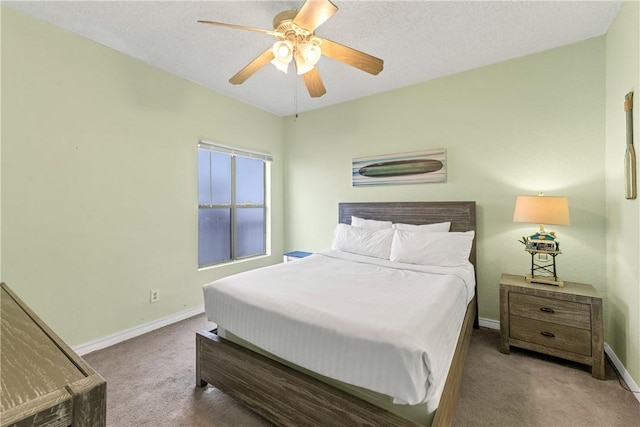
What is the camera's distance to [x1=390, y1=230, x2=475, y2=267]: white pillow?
2.55 metres

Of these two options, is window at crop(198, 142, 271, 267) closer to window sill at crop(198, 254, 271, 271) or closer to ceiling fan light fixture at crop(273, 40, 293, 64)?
window sill at crop(198, 254, 271, 271)

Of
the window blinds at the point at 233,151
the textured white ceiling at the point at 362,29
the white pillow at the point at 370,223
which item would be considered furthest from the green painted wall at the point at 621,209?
the window blinds at the point at 233,151

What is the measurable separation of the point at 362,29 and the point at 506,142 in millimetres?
1783

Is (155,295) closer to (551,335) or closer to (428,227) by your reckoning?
(428,227)

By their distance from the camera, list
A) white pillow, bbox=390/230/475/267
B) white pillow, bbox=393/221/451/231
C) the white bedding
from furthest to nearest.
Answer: white pillow, bbox=393/221/451/231, white pillow, bbox=390/230/475/267, the white bedding

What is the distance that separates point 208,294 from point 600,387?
2.76 meters

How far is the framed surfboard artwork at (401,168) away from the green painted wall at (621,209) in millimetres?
1304

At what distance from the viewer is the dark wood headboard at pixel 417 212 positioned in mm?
2873

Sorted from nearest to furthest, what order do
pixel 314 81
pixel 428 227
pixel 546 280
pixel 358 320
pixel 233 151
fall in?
pixel 358 320 → pixel 314 81 → pixel 546 280 → pixel 428 227 → pixel 233 151

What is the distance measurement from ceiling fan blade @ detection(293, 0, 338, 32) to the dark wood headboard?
216 cm

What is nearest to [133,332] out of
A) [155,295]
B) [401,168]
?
[155,295]

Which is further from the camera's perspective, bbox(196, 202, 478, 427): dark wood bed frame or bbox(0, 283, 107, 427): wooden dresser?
bbox(196, 202, 478, 427): dark wood bed frame

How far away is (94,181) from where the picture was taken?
7.95 ft

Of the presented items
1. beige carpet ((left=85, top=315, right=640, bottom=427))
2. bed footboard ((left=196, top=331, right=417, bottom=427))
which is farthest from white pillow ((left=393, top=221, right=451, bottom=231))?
bed footboard ((left=196, top=331, right=417, bottom=427))
